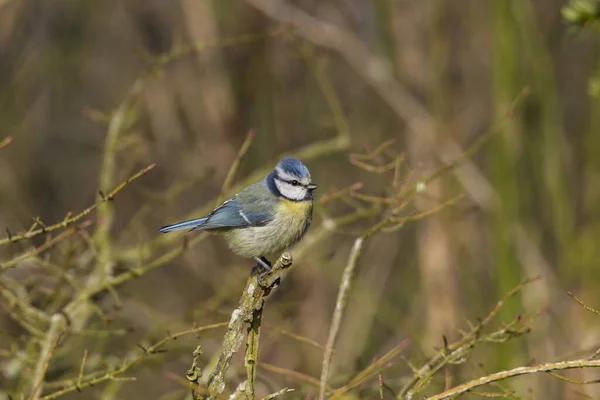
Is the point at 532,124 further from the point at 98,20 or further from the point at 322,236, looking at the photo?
the point at 98,20

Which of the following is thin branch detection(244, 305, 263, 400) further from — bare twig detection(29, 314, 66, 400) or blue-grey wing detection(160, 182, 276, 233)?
blue-grey wing detection(160, 182, 276, 233)

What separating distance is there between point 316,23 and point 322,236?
6.09ft

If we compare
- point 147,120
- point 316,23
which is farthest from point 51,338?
point 147,120

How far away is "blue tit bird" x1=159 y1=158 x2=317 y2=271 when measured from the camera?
298 centimetres

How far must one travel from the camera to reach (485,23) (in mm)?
5422

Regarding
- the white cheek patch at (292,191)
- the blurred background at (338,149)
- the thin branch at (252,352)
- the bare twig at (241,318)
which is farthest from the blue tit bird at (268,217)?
the thin branch at (252,352)

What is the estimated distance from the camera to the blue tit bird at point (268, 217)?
2.98 meters

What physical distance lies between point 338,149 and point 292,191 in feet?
2.18

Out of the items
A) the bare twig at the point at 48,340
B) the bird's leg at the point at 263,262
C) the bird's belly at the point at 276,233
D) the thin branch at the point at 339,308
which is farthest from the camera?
the bird's belly at the point at 276,233

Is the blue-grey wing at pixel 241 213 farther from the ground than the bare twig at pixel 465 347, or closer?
farther from the ground

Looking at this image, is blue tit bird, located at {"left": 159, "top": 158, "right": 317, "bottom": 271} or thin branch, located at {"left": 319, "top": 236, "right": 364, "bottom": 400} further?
blue tit bird, located at {"left": 159, "top": 158, "right": 317, "bottom": 271}

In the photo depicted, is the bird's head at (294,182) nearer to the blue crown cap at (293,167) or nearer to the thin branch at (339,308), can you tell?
the blue crown cap at (293,167)

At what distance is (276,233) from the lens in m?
2.98

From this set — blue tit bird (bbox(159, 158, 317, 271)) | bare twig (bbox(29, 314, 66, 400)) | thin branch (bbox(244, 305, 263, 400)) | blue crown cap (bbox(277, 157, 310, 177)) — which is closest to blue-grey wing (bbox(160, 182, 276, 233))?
blue tit bird (bbox(159, 158, 317, 271))
